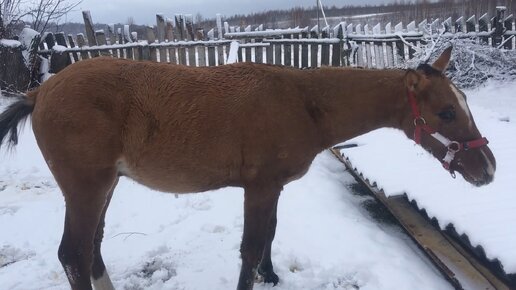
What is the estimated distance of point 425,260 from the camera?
402 centimetres

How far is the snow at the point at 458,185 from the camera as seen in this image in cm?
369

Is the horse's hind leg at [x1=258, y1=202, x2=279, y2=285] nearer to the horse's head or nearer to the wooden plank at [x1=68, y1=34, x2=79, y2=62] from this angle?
the horse's head

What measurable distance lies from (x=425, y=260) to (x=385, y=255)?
1.38 ft

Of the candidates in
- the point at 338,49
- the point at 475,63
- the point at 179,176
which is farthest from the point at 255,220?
the point at 475,63

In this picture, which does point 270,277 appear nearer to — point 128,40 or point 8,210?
point 8,210

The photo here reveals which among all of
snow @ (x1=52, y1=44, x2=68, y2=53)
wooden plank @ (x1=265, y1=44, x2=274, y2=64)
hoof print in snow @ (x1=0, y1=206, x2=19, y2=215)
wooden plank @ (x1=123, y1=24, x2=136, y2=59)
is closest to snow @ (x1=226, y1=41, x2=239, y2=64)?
wooden plank @ (x1=265, y1=44, x2=274, y2=64)

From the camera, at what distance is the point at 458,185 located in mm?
4758

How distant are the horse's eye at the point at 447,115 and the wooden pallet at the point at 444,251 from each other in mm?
1452

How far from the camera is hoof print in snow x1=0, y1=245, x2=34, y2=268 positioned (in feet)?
13.0

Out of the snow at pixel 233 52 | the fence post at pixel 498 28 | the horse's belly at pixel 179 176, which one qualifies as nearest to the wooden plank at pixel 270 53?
the snow at pixel 233 52

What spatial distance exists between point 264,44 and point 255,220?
8.98 meters

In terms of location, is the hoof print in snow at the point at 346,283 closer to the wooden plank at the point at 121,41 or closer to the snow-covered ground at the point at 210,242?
the snow-covered ground at the point at 210,242

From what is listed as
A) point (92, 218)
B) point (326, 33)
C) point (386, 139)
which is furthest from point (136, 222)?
point (326, 33)

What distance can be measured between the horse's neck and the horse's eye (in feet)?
0.82
